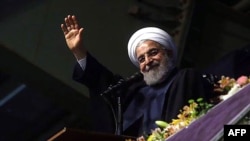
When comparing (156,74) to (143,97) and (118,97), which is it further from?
(118,97)

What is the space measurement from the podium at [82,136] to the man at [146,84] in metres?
0.44

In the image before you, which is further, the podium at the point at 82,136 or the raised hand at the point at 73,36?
the raised hand at the point at 73,36

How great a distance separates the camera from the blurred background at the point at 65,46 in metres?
7.16

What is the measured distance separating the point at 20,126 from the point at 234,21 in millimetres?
2005

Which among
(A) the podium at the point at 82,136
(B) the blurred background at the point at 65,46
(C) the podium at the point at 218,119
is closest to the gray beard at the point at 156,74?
(A) the podium at the point at 82,136

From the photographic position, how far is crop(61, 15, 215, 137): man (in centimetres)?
464

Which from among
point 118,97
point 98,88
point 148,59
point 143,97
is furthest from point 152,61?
point 118,97

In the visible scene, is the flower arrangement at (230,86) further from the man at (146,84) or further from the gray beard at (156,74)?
the gray beard at (156,74)

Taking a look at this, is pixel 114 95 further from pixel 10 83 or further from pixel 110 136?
pixel 10 83

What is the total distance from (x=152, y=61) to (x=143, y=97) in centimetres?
19

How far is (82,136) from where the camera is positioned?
4.08 metres

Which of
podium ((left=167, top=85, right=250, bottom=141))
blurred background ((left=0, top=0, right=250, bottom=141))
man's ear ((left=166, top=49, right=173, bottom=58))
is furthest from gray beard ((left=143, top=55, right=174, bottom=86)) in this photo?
blurred background ((left=0, top=0, right=250, bottom=141))

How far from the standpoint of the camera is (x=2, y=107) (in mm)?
7559

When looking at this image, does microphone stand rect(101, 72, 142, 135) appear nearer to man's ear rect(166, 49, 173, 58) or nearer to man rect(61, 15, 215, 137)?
man rect(61, 15, 215, 137)
